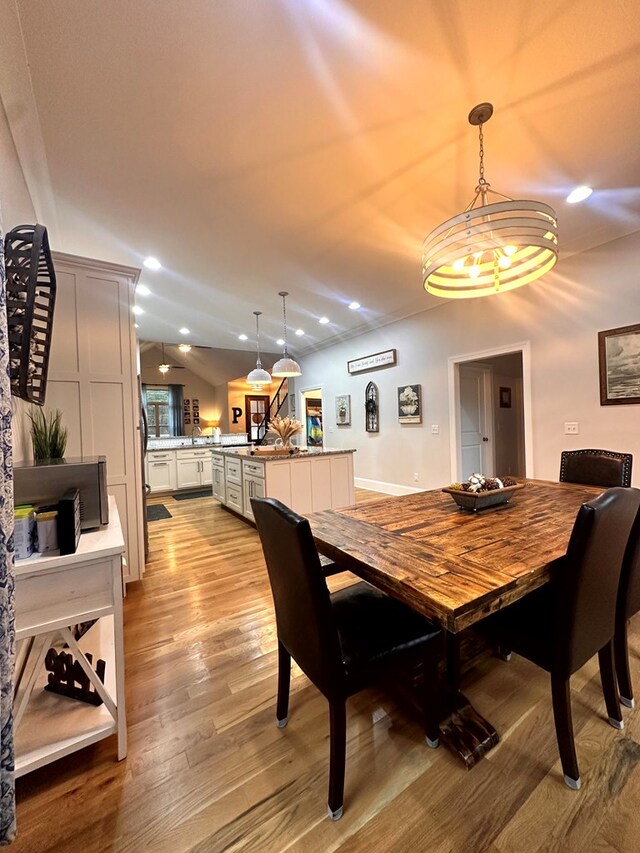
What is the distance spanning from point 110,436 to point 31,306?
4.93 ft

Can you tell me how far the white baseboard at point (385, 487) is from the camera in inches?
206

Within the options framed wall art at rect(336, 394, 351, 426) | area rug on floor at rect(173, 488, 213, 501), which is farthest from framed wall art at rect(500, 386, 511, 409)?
area rug on floor at rect(173, 488, 213, 501)

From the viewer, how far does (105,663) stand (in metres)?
1.51

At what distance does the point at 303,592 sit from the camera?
3.42 ft

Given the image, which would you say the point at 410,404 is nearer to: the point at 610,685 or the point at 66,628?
the point at 610,685

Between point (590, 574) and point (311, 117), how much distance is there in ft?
7.90

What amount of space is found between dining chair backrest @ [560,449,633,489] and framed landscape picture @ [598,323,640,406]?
1.14 meters

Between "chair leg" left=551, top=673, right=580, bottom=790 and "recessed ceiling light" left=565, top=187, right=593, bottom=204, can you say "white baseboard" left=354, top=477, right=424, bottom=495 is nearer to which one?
"recessed ceiling light" left=565, top=187, right=593, bottom=204

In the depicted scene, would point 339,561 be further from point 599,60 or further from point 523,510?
point 599,60

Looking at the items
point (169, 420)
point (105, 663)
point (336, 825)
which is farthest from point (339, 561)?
point (169, 420)

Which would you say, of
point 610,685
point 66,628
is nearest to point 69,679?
point 66,628

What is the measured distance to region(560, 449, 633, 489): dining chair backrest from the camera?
2168 millimetres

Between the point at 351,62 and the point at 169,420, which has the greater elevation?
the point at 351,62

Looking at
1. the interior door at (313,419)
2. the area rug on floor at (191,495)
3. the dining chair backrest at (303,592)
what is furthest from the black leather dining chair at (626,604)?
the interior door at (313,419)
